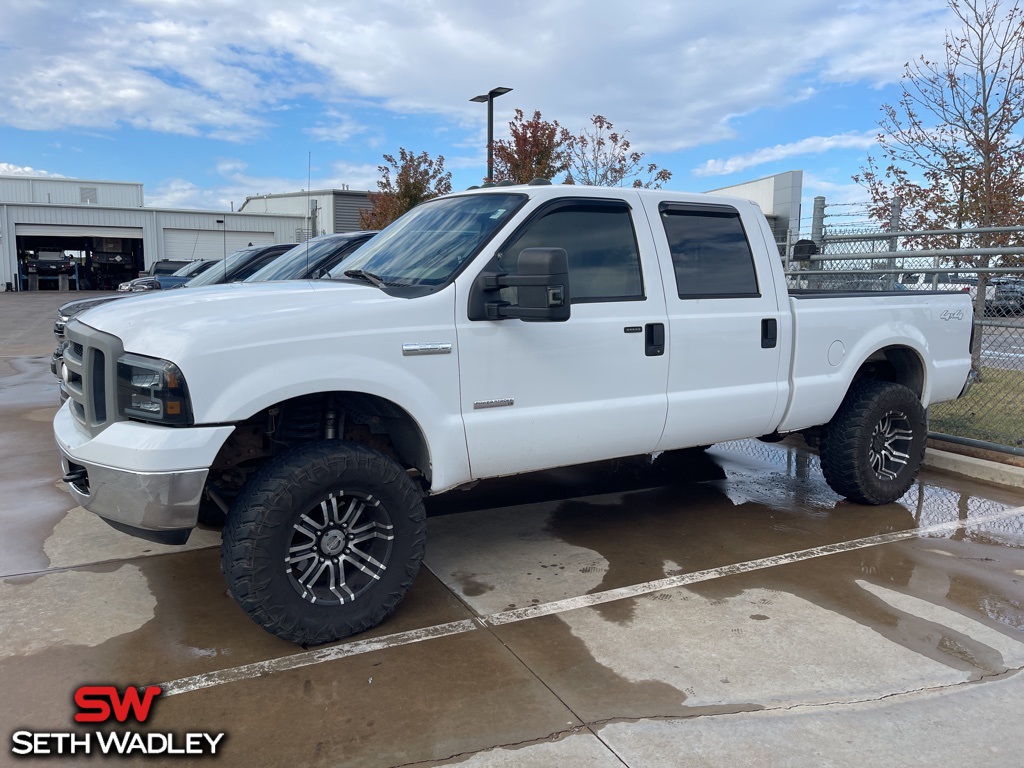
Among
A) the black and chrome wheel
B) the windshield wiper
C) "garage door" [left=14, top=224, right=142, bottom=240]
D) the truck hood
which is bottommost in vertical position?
the black and chrome wheel

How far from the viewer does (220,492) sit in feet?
12.9

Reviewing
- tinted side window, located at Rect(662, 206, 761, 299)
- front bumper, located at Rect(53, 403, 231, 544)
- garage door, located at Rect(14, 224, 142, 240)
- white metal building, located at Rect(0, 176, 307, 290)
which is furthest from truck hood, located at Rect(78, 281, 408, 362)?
garage door, located at Rect(14, 224, 142, 240)

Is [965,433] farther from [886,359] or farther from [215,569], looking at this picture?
[215,569]

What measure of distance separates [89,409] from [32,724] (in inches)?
51.7

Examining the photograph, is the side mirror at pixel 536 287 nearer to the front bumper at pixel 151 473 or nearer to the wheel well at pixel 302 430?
the wheel well at pixel 302 430

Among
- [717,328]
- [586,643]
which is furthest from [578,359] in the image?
[586,643]

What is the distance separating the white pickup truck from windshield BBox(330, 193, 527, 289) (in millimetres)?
18

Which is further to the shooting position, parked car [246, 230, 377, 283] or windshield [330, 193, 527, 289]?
parked car [246, 230, 377, 283]

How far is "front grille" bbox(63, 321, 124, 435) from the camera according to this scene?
11.4 ft

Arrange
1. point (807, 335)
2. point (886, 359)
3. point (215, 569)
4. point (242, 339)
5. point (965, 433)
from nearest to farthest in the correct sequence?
point (242, 339), point (215, 569), point (807, 335), point (886, 359), point (965, 433)

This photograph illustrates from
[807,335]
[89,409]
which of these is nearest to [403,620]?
[89,409]

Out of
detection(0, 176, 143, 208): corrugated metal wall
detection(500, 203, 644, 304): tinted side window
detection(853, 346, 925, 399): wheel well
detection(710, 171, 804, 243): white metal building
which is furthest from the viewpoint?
detection(0, 176, 143, 208): corrugated metal wall

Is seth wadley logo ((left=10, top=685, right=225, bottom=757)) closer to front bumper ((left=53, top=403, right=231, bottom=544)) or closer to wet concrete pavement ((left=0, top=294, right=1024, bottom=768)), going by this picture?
wet concrete pavement ((left=0, top=294, right=1024, bottom=768))

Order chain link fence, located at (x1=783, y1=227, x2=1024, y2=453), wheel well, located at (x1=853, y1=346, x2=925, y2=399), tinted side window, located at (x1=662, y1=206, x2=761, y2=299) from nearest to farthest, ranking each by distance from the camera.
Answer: tinted side window, located at (x1=662, y1=206, x2=761, y2=299), wheel well, located at (x1=853, y1=346, x2=925, y2=399), chain link fence, located at (x1=783, y1=227, x2=1024, y2=453)
